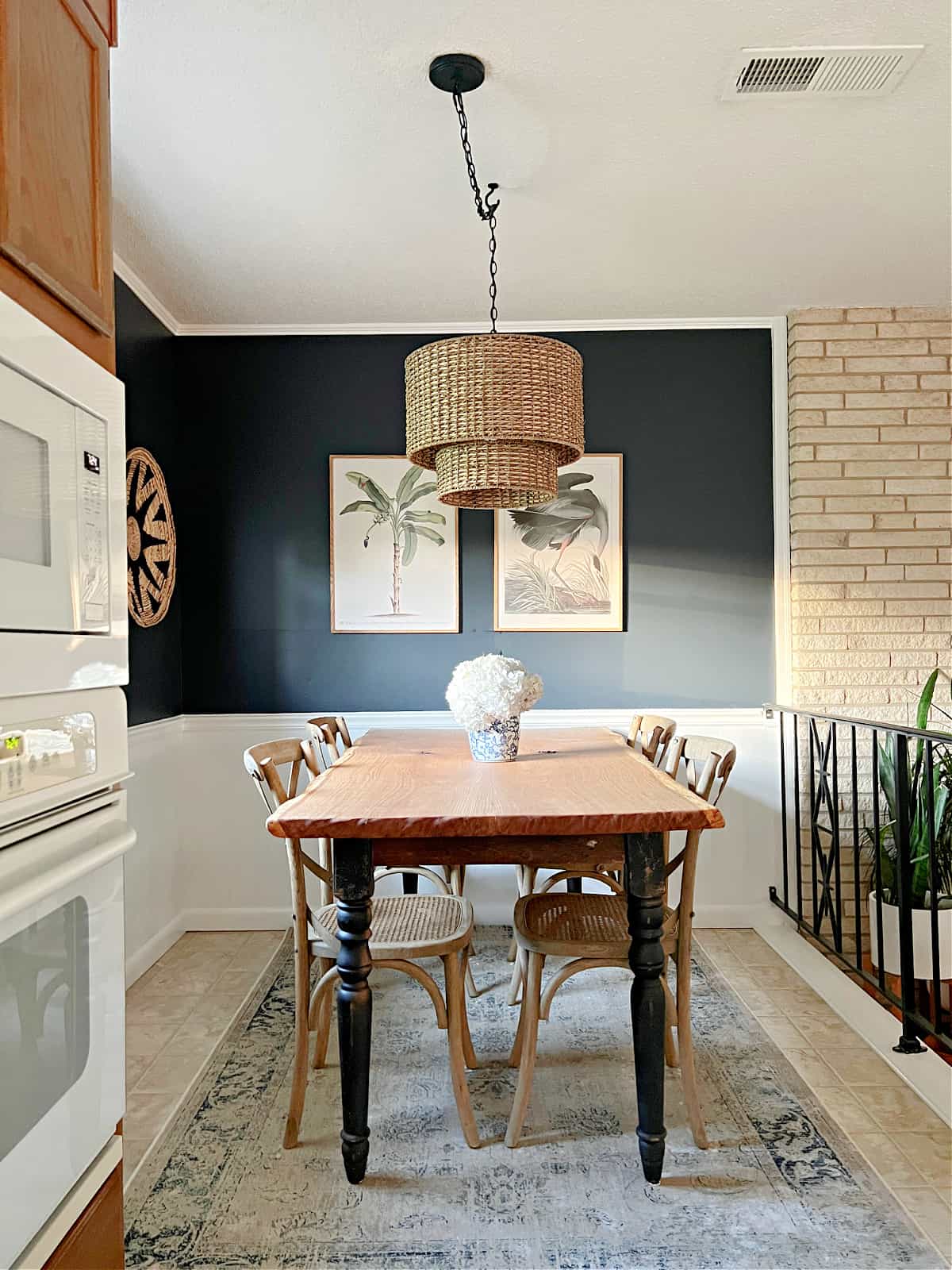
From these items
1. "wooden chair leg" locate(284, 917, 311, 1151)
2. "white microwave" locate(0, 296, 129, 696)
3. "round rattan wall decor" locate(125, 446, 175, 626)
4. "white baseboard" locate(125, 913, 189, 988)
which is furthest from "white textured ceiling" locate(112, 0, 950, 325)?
"white baseboard" locate(125, 913, 189, 988)

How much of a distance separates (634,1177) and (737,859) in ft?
7.09

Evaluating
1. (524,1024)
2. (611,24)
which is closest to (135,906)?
(524,1024)

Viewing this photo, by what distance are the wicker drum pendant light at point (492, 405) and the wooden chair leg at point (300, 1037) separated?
1313 millimetres

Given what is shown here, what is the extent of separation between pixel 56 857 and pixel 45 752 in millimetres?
123

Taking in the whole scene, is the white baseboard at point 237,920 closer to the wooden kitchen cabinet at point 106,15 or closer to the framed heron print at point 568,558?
the framed heron print at point 568,558

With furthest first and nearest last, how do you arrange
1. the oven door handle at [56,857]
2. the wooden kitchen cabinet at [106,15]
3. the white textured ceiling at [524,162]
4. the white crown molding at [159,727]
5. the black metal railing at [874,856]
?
the white crown molding at [159,727], the black metal railing at [874,856], the white textured ceiling at [524,162], the wooden kitchen cabinet at [106,15], the oven door handle at [56,857]

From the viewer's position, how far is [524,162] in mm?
2670

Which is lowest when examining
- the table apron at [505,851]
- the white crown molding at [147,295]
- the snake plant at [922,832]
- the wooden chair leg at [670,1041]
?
the wooden chair leg at [670,1041]

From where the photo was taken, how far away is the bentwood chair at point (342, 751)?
129 inches

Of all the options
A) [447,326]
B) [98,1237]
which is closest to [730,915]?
[447,326]

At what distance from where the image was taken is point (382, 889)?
13.2 feet

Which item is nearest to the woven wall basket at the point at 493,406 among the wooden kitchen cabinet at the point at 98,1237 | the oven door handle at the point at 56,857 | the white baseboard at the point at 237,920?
the oven door handle at the point at 56,857

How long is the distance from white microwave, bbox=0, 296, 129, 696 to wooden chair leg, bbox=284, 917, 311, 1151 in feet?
4.03

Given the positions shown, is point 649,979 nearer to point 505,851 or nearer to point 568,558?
point 505,851
